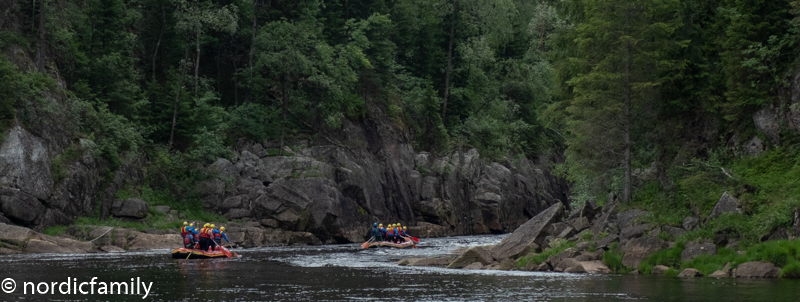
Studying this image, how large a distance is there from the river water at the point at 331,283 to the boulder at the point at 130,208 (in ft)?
33.5

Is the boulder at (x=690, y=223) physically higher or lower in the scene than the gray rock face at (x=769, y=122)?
lower

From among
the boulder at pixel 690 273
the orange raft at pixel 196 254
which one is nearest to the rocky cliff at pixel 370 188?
the orange raft at pixel 196 254

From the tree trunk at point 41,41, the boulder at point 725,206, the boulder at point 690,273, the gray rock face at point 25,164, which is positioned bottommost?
the boulder at point 690,273

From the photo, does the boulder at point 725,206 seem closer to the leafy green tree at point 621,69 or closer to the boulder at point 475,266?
the leafy green tree at point 621,69

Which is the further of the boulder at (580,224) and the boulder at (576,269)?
the boulder at (580,224)

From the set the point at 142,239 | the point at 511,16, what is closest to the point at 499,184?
the point at 511,16

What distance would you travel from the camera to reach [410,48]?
236ft

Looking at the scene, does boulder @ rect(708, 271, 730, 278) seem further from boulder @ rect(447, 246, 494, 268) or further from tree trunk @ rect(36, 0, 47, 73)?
tree trunk @ rect(36, 0, 47, 73)

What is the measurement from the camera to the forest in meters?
29.8

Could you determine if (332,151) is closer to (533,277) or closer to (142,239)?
(142,239)

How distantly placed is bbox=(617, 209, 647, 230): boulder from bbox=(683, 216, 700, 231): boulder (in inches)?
71.1

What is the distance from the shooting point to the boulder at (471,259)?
29.4m

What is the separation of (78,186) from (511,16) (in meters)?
52.9

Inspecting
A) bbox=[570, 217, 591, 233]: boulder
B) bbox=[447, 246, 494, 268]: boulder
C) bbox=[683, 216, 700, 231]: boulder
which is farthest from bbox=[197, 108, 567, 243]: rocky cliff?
bbox=[683, 216, 700, 231]: boulder
